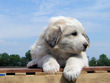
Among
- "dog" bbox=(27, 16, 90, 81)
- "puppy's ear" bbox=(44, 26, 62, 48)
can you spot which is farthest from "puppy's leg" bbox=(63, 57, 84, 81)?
"puppy's ear" bbox=(44, 26, 62, 48)

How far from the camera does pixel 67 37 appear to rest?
3574 mm

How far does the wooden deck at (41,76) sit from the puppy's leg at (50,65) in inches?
2.6

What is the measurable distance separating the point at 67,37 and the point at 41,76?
2.23 ft

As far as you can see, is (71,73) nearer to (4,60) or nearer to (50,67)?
(50,67)

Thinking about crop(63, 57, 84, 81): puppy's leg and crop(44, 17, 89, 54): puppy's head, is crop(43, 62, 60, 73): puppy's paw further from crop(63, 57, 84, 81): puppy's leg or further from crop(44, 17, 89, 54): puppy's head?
crop(44, 17, 89, 54): puppy's head

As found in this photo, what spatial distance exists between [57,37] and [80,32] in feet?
1.21

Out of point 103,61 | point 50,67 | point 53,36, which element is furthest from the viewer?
point 103,61

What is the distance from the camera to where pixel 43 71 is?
348 cm

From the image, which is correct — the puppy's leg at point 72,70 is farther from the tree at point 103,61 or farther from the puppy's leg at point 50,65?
the tree at point 103,61

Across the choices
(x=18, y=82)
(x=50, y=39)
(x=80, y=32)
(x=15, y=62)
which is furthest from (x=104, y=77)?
(x=15, y=62)

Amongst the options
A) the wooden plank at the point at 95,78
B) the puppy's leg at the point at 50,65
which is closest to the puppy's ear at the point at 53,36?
the puppy's leg at the point at 50,65

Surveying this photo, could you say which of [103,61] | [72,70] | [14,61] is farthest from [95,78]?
[14,61]

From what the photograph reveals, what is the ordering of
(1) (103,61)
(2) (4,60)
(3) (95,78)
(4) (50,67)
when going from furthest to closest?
(2) (4,60) < (1) (103,61) < (3) (95,78) < (4) (50,67)

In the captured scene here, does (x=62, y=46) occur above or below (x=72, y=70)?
above
